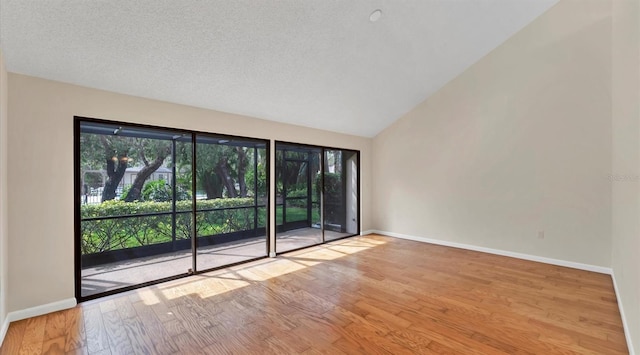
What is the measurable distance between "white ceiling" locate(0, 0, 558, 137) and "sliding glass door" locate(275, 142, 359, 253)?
3.48 feet

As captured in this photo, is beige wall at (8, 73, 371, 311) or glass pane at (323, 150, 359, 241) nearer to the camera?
beige wall at (8, 73, 371, 311)

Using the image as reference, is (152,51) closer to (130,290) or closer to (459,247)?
(130,290)

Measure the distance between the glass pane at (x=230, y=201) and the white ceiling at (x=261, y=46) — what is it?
0.78 m

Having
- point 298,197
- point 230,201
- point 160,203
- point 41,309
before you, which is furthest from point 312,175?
point 41,309

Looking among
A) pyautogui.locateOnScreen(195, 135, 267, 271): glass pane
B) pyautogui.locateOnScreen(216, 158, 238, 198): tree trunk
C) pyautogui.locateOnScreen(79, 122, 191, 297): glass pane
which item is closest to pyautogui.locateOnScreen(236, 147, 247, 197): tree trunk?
pyautogui.locateOnScreen(195, 135, 267, 271): glass pane

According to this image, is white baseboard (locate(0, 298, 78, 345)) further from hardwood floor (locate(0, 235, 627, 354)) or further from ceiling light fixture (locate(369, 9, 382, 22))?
ceiling light fixture (locate(369, 9, 382, 22))

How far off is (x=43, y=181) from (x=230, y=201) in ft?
8.11

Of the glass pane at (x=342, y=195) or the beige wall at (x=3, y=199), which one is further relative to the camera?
the glass pane at (x=342, y=195)

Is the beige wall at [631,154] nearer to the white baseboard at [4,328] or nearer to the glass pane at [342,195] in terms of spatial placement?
the glass pane at [342,195]

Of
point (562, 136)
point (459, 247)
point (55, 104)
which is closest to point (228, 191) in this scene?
point (55, 104)

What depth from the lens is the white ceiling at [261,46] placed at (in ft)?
7.57

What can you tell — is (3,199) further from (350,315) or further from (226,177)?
(350,315)

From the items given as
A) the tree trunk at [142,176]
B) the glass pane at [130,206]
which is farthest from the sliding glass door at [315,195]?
the tree trunk at [142,176]

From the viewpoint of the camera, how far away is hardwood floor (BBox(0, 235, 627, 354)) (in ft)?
7.06
